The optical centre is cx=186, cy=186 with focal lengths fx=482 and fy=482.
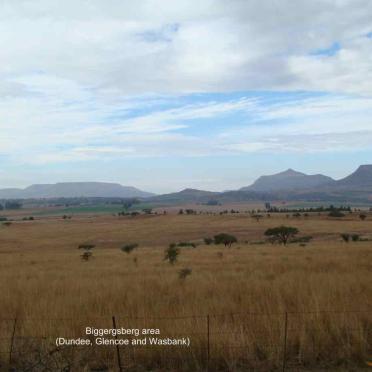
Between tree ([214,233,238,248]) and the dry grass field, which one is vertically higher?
the dry grass field

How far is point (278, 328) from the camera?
344 inches

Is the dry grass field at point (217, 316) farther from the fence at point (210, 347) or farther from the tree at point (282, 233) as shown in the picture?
the tree at point (282, 233)

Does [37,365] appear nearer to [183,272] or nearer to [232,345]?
[232,345]

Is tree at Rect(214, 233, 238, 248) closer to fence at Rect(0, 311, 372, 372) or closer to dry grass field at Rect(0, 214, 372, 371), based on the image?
dry grass field at Rect(0, 214, 372, 371)

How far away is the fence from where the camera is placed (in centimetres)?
746

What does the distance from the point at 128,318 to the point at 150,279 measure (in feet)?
26.0

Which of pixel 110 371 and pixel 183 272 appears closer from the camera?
pixel 110 371

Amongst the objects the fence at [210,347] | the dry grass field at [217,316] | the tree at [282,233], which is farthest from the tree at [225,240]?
the fence at [210,347]

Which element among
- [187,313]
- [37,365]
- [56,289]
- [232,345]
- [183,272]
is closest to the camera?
[37,365]

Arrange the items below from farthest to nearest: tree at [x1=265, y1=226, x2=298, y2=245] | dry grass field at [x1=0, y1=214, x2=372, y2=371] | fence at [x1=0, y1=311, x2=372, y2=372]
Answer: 1. tree at [x1=265, y1=226, x2=298, y2=245]
2. dry grass field at [x1=0, y1=214, x2=372, y2=371]
3. fence at [x1=0, y1=311, x2=372, y2=372]

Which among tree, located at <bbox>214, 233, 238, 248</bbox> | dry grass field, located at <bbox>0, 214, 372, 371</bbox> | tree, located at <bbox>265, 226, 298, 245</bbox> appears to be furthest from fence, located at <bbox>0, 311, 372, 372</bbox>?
tree, located at <bbox>265, 226, 298, 245</bbox>

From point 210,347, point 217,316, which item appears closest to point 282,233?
point 217,316

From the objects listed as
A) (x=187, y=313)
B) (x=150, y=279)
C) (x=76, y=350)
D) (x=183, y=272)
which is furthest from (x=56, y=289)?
(x=76, y=350)

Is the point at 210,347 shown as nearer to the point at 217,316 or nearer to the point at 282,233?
the point at 217,316
